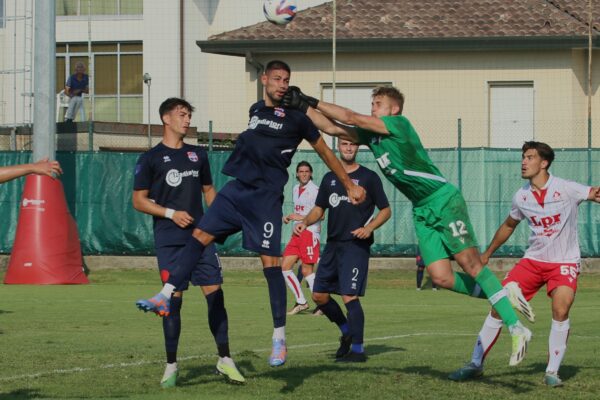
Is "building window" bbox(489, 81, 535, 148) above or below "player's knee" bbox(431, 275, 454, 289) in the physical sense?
above

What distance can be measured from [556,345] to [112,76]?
1329 inches

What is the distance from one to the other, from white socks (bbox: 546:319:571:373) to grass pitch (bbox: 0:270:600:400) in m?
0.19

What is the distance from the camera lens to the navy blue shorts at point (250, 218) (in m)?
10.0

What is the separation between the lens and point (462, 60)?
1270 inches

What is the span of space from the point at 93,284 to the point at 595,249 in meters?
9.99

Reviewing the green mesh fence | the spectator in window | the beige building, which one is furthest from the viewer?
the spectator in window

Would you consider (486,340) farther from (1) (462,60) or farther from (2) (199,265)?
(1) (462,60)

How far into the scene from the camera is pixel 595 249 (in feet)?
82.5

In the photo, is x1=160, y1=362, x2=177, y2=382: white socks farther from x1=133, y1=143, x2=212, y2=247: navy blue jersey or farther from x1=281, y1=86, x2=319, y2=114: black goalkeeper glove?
x1=281, y1=86, x2=319, y2=114: black goalkeeper glove

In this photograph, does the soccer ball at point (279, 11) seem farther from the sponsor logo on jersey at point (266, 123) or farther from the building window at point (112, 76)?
the building window at point (112, 76)

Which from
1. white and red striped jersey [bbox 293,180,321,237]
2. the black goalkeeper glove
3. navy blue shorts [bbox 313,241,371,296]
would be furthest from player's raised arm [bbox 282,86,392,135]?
white and red striped jersey [bbox 293,180,321,237]

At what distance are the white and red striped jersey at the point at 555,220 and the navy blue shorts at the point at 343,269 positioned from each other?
2.26 m

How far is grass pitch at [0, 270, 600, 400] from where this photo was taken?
964 centimetres

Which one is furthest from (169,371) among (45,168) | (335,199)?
(335,199)
